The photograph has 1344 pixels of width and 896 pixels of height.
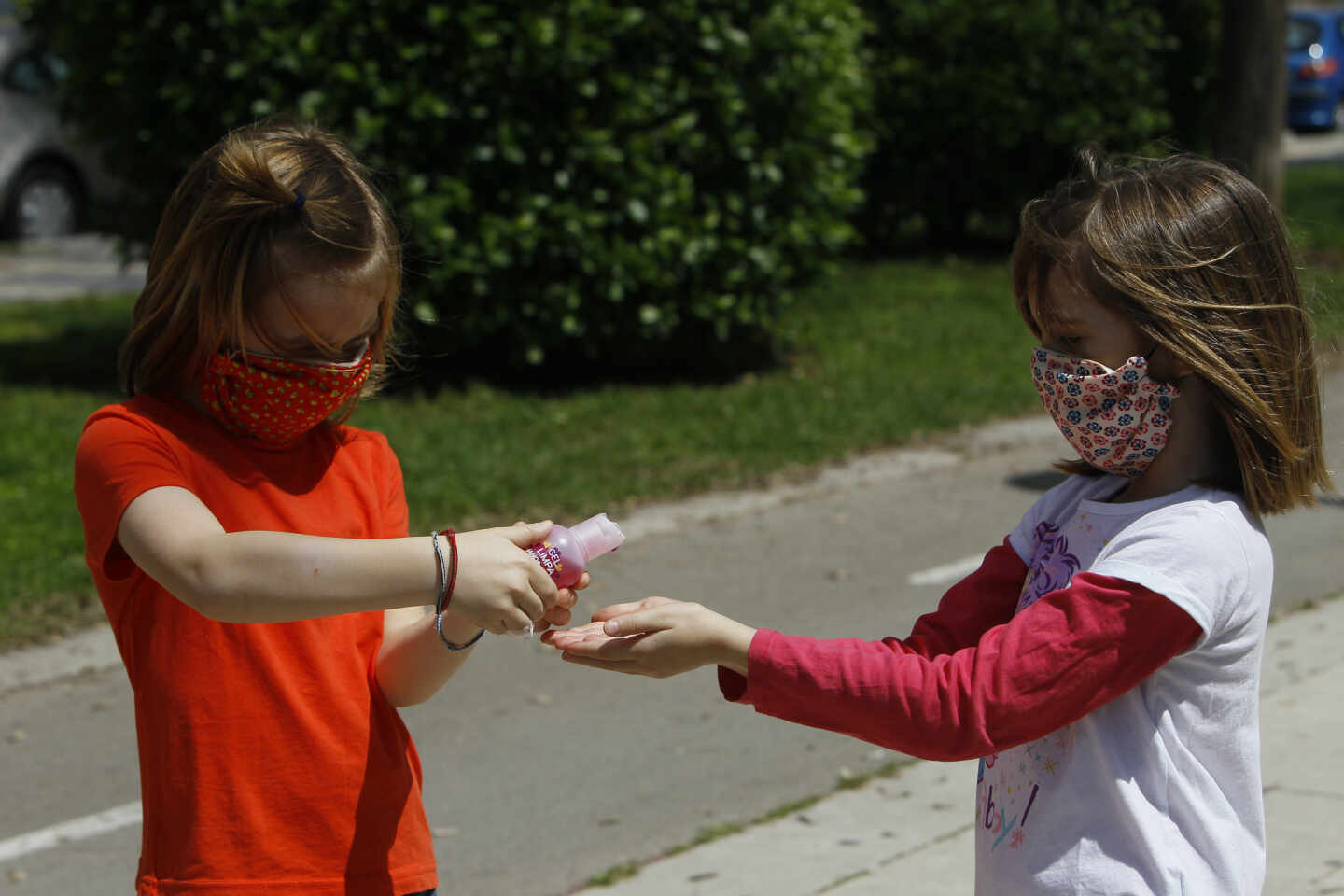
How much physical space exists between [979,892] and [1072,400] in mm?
668

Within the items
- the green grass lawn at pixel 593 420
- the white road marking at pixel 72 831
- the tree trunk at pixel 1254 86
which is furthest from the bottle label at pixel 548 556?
the tree trunk at pixel 1254 86

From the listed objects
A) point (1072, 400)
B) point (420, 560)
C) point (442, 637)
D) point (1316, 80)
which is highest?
point (1072, 400)

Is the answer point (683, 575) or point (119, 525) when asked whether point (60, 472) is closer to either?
point (683, 575)

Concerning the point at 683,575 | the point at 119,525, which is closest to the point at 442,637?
the point at 119,525

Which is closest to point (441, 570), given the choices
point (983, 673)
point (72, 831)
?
point (983, 673)

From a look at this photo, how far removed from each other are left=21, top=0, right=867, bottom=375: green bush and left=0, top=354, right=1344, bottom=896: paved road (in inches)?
84.5

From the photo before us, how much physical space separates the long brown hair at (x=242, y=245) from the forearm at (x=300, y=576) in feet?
1.04

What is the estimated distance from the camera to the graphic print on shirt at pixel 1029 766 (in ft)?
6.59

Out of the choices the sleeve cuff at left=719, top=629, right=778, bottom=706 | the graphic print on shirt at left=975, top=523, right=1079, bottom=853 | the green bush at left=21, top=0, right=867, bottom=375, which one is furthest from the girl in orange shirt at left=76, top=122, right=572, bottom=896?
the green bush at left=21, top=0, right=867, bottom=375

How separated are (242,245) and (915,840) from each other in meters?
2.68

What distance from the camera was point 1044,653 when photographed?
6.21ft

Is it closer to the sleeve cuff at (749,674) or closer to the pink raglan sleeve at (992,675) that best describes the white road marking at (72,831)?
the sleeve cuff at (749,674)

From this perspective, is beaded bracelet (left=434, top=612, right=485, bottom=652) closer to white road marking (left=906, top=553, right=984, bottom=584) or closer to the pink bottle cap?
the pink bottle cap

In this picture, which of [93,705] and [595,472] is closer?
[93,705]
